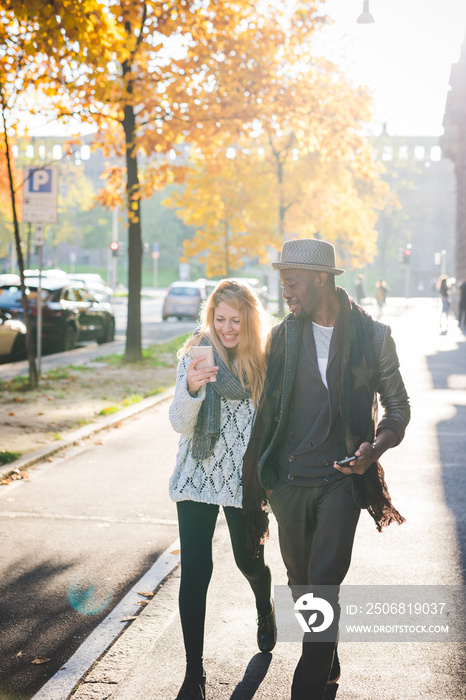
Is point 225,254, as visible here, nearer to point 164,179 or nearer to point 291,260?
point 164,179

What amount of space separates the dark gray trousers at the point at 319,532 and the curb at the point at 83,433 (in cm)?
471

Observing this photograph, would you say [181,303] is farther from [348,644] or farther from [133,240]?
[348,644]

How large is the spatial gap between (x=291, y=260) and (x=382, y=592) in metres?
2.24

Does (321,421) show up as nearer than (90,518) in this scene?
Yes

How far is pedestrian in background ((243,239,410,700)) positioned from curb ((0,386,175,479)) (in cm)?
472

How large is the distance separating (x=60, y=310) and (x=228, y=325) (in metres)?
17.3

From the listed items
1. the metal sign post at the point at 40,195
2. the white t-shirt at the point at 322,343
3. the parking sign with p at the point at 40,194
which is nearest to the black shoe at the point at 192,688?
the white t-shirt at the point at 322,343

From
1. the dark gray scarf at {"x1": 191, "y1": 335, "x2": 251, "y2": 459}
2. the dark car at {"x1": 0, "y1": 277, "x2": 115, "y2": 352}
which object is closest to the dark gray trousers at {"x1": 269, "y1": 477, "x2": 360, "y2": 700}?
the dark gray scarf at {"x1": 191, "y1": 335, "x2": 251, "y2": 459}

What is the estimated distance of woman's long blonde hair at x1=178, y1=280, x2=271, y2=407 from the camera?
3.70 m

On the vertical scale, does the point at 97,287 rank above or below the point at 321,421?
below

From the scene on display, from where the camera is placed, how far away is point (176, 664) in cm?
399

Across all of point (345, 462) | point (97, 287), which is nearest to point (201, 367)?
point (345, 462)

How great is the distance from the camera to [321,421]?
3391 mm

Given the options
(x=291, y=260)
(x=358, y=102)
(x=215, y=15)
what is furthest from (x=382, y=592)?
(x=358, y=102)
